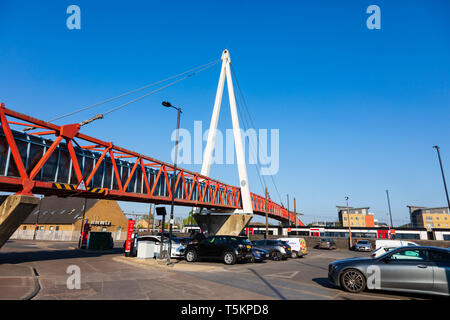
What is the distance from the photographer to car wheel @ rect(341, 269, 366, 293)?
8172 millimetres

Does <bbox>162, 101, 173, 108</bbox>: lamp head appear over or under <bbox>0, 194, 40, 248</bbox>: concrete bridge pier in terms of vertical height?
over

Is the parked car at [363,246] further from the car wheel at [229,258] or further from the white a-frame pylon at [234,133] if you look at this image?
the car wheel at [229,258]

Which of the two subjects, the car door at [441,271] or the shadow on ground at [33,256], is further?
the shadow on ground at [33,256]

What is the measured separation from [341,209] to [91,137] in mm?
140972

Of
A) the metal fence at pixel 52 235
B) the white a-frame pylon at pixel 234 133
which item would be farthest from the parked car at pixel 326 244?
the metal fence at pixel 52 235

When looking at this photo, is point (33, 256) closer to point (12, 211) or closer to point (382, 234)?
point (12, 211)

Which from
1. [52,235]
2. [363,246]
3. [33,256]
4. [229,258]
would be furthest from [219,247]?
[52,235]

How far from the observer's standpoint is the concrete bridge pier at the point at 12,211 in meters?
12.9

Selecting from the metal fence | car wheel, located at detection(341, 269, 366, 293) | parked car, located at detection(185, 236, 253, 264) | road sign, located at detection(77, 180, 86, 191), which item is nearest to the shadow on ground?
road sign, located at detection(77, 180, 86, 191)

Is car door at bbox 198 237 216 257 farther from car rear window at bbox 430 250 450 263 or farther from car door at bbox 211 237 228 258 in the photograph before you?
car rear window at bbox 430 250 450 263

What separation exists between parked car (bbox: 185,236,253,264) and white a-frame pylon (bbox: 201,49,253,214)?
17.9 metres
